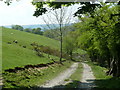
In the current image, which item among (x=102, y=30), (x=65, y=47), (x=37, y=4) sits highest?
(x=37, y=4)

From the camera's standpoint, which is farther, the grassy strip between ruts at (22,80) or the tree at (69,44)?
the tree at (69,44)

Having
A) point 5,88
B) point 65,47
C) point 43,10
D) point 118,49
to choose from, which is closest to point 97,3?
point 43,10

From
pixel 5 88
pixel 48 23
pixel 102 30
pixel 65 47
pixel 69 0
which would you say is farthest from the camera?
pixel 65 47

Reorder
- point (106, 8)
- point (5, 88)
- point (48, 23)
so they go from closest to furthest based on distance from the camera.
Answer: point (5, 88) < point (106, 8) < point (48, 23)

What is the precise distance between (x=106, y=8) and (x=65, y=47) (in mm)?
69714

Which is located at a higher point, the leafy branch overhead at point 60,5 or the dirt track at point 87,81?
the leafy branch overhead at point 60,5

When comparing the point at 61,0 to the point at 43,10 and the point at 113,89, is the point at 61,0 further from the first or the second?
the point at 113,89

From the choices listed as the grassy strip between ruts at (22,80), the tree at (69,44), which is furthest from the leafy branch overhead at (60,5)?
the tree at (69,44)

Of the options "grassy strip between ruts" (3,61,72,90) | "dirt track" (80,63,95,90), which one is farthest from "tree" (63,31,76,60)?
"grassy strip between ruts" (3,61,72,90)

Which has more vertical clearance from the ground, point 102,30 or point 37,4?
point 37,4

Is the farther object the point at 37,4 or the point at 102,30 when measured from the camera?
Result: the point at 102,30

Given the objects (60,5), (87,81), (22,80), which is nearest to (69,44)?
(87,81)

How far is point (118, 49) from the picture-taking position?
27.3 meters

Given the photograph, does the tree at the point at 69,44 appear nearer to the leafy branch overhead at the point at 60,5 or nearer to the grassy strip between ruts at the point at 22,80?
the grassy strip between ruts at the point at 22,80
